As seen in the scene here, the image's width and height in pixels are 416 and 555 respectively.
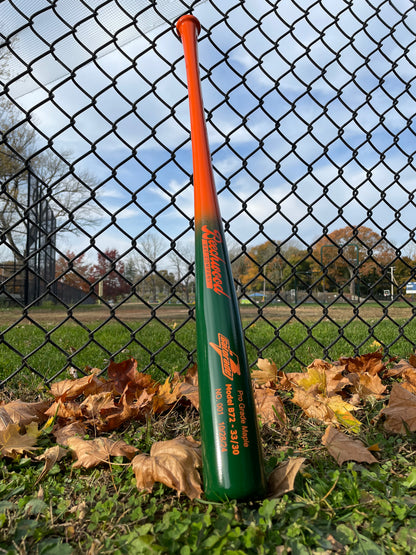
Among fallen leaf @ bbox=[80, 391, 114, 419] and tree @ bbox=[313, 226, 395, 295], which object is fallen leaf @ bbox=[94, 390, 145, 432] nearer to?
fallen leaf @ bbox=[80, 391, 114, 419]

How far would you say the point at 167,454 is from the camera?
1081 millimetres

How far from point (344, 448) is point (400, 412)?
386 mm

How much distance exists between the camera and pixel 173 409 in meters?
1.60

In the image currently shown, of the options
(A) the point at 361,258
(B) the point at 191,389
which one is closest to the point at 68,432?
(B) the point at 191,389

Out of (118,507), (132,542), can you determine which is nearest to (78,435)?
(118,507)

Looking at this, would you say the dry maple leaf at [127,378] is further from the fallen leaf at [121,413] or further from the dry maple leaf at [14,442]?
the dry maple leaf at [14,442]

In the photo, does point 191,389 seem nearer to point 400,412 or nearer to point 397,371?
point 400,412

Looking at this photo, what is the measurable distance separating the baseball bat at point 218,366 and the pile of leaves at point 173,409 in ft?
0.41

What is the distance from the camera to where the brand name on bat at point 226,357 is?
1018mm

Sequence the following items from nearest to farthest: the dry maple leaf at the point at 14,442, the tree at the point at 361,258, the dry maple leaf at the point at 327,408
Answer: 1. the dry maple leaf at the point at 14,442
2. the dry maple leaf at the point at 327,408
3. the tree at the point at 361,258

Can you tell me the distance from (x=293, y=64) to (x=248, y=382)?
5.94 ft

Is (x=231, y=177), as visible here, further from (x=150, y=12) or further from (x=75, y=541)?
(x=75, y=541)

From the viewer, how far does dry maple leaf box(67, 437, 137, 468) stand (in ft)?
3.84

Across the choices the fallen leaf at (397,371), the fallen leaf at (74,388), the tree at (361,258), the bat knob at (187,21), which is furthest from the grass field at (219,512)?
the bat knob at (187,21)
